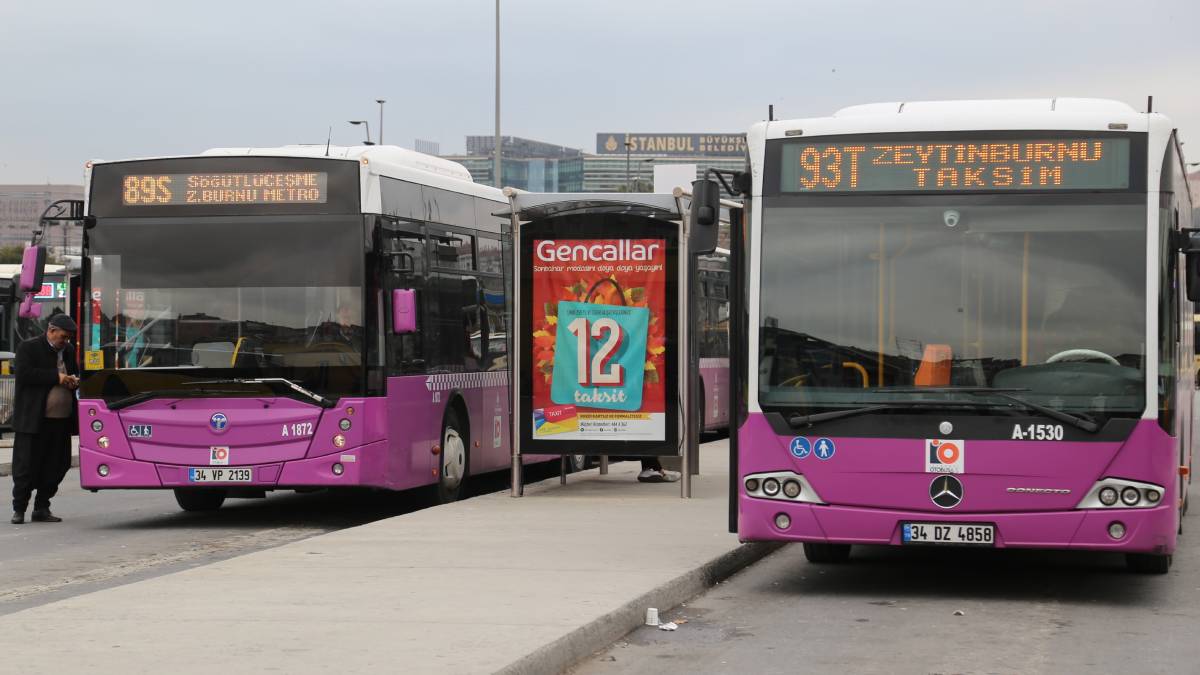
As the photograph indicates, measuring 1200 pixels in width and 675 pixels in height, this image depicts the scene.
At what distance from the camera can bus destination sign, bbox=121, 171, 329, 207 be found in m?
14.9

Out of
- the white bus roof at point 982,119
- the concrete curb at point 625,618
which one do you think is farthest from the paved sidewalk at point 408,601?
the white bus roof at point 982,119

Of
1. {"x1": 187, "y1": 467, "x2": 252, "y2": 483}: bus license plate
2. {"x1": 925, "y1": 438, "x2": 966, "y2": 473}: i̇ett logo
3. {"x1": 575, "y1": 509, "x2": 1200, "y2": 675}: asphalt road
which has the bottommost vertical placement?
{"x1": 575, "y1": 509, "x2": 1200, "y2": 675}: asphalt road

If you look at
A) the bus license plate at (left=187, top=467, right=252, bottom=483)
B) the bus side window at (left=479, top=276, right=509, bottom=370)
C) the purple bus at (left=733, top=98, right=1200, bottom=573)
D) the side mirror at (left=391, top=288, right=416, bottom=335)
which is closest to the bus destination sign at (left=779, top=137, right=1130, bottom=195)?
the purple bus at (left=733, top=98, right=1200, bottom=573)

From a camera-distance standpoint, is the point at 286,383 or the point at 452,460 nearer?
the point at 286,383

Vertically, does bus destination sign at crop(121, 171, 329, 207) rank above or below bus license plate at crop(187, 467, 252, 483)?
above

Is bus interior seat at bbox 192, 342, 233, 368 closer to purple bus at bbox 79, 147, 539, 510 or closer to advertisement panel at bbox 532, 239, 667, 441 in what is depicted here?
purple bus at bbox 79, 147, 539, 510

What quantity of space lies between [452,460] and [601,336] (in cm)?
195

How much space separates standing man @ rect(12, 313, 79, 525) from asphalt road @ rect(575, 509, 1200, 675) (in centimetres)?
680

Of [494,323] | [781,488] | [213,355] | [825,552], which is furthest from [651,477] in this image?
[781,488]

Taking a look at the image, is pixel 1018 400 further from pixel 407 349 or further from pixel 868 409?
pixel 407 349

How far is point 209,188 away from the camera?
49.1 feet

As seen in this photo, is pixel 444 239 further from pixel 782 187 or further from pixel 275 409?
pixel 782 187

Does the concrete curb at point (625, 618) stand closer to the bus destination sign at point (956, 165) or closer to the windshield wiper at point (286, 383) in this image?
the bus destination sign at point (956, 165)

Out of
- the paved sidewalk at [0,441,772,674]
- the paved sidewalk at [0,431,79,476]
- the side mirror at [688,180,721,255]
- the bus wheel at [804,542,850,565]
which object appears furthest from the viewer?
the paved sidewalk at [0,431,79,476]
